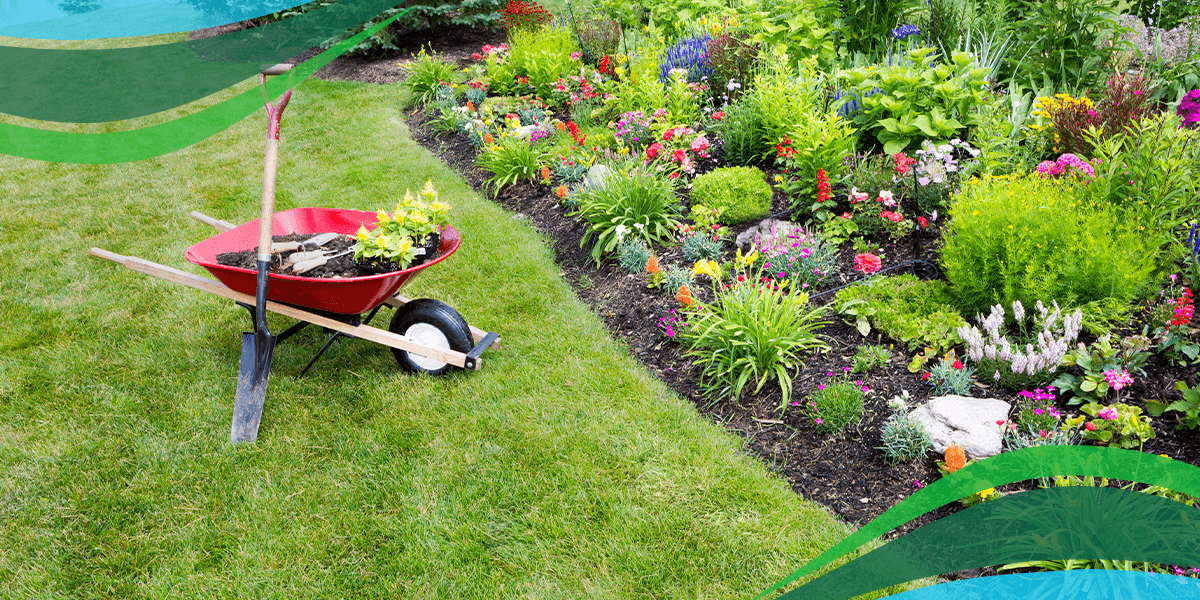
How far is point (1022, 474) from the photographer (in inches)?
90.5

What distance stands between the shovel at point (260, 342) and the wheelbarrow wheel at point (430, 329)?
0.55 meters

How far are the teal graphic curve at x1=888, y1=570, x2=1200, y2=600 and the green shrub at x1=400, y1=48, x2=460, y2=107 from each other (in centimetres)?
636

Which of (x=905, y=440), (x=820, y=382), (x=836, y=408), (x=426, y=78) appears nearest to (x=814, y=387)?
(x=820, y=382)

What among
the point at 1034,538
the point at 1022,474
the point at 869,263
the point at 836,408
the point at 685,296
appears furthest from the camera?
the point at 685,296

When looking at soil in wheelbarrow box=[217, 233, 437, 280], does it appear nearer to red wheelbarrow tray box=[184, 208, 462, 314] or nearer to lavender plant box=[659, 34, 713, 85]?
red wheelbarrow tray box=[184, 208, 462, 314]

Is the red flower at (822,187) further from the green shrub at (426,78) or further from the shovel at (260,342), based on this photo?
the green shrub at (426,78)

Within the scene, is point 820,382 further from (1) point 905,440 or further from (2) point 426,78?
(2) point 426,78

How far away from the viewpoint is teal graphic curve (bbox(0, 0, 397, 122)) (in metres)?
7.83

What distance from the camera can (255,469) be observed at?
2738mm

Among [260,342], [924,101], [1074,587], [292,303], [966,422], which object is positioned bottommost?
[1074,587]

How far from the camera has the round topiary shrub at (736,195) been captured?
13.0 ft

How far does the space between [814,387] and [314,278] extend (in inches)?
83.2

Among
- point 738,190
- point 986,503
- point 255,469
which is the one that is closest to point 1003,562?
point 986,503

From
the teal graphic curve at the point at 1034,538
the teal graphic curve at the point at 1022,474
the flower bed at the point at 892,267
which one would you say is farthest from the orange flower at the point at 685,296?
the teal graphic curve at the point at 1034,538
